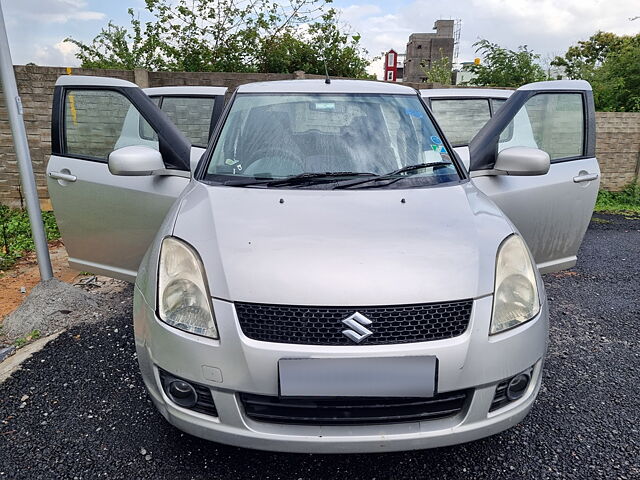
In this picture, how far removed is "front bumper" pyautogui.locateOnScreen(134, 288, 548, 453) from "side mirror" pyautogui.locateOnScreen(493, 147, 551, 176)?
1.19 metres

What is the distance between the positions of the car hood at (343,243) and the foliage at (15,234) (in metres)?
3.43

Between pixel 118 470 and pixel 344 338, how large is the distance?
1.10 meters

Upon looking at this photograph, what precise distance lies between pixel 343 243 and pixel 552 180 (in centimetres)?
188

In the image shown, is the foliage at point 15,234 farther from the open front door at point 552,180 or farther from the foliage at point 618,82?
the foliage at point 618,82

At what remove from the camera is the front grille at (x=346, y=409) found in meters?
1.48

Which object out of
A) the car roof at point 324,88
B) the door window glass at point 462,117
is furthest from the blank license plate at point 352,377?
the door window glass at point 462,117

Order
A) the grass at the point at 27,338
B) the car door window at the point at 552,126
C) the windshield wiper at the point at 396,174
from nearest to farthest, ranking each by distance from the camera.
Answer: the windshield wiper at the point at 396,174, the grass at the point at 27,338, the car door window at the point at 552,126

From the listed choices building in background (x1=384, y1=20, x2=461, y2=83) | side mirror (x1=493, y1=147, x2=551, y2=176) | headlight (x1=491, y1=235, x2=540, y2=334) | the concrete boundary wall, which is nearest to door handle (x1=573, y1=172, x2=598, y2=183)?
side mirror (x1=493, y1=147, x2=551, y2=176)

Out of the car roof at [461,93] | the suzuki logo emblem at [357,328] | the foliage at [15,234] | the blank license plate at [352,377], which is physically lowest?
→ the foliage at [15,234]

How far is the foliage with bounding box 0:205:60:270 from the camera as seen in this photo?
447cm

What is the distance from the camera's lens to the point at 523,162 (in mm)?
2443

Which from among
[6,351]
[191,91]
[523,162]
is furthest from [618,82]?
[6,351]

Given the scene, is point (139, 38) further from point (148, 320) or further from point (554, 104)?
point (148, 320)

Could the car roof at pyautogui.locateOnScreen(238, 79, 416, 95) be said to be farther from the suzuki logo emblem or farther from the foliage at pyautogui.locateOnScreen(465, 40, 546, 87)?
the foliage at pyautogui.locateOnScreen(465, 40, 546, 87)
